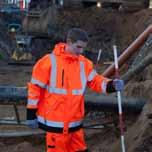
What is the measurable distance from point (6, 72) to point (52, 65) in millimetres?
17512

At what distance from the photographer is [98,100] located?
8.77 metres

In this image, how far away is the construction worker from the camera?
21.6 ft

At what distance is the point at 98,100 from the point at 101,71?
11.7 m

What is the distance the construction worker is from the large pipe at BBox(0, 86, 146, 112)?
6.51 feet

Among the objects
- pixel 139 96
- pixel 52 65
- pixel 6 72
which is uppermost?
pixel 52 65

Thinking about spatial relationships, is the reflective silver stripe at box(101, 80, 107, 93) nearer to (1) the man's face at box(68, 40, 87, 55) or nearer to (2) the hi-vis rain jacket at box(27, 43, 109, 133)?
(2) the hi-vis rain jacket at box(27, 43, 109, 133)

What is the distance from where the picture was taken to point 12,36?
30531 millimetres

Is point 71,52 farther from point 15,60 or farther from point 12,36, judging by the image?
point 12,36

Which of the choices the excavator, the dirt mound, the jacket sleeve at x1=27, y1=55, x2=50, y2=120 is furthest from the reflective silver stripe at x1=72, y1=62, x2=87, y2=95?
the excavator

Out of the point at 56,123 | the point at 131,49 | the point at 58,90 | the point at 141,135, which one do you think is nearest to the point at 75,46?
the point at 58,90

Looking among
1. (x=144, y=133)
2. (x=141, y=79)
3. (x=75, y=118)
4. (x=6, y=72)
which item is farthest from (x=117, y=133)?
(x=6, y=72)

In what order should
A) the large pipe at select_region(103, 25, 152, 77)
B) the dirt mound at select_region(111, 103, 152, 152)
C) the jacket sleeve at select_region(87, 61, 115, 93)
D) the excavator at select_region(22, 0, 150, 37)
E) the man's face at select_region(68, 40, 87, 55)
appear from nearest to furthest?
the man's face at select_region(68, 40, 87, 55) < the jacket sleeve at select_region(87, 61, 115, 93) < the dirt mound at select_region(111, 103, 152, 152) < the large pipe at select_region(103, 25, 152, 77) < the excavator at select_region(22, 0, 150, 37)

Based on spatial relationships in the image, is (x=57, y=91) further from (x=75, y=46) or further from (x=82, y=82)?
(x=75, y=46)

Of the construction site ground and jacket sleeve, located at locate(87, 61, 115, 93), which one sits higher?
jacket sleeve, located at locate(87, 61, 115, 93)
